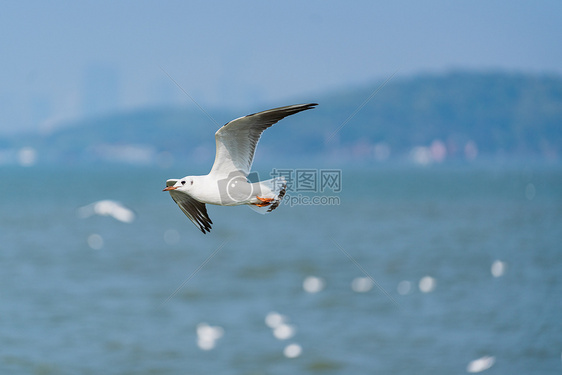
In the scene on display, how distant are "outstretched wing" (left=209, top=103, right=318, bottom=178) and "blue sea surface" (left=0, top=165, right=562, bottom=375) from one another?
71.0 feet

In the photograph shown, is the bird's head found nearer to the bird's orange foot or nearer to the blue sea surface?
the bird's orange foot

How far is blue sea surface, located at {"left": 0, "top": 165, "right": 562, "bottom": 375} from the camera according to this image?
2794cm

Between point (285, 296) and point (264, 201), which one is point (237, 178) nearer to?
point (264, 201)

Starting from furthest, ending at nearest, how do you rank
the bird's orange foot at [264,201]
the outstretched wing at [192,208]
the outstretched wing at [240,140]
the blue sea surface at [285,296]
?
the blue sea surface at [285,296], the outstretched wing at [192,208], the outstretched wing at [240,140], the bird's orange foot at [264,201]

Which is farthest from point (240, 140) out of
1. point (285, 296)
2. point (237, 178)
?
point (285, 296)

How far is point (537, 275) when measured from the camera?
145 feet

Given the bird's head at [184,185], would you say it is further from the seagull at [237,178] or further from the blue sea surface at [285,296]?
the blue sea surface at [285,296]

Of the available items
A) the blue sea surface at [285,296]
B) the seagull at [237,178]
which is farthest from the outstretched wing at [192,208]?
the blue sea surface at [285,296]

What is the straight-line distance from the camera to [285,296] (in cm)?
3844

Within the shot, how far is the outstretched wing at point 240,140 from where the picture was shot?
436cm

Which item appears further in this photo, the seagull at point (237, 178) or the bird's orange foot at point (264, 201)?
the bird's orange foot at point (264, 201)

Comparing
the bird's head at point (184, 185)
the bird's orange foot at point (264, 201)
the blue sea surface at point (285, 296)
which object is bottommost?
the bird's orange foot at point (264, 201)

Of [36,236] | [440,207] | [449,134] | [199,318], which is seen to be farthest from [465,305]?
[449,134]

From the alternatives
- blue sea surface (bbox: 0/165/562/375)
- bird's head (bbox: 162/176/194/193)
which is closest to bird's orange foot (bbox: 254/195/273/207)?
bird's head (bbox: 162/176/194/193)
